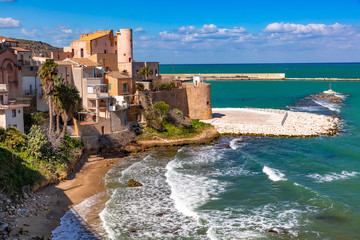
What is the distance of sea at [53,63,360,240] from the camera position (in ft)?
66.4

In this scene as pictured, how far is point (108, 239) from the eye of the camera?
19016 mm

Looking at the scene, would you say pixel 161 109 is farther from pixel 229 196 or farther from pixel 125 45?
pixel 229 196

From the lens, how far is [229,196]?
2502cm

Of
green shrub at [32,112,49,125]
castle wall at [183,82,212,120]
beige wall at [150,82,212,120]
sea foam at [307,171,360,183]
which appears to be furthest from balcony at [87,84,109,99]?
sea foam at [307,171,360,183]

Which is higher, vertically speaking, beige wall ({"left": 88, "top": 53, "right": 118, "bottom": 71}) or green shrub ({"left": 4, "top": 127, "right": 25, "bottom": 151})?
beige wall ({"left": 88, "top": 53, "right": 118, "bottom": 71})

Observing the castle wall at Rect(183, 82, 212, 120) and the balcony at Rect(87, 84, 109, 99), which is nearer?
the balcony at Rect(87, 84, 109, 99)

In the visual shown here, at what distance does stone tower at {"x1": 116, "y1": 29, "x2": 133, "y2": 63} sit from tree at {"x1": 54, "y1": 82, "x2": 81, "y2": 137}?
20.7 metres

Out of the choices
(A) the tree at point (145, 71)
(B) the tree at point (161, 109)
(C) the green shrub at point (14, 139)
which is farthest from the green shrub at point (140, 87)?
(C) the green shrub at point (14, 139)

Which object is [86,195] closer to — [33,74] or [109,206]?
[109,206]

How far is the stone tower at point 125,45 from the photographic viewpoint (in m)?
52.8

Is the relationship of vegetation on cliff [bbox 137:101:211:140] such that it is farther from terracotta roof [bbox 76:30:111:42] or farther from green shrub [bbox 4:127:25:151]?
terracotta roof [bbox 76:30:111:42]

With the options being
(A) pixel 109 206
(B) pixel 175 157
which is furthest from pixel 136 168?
(A) pixel 109 206

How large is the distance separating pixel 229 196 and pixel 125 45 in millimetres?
33800

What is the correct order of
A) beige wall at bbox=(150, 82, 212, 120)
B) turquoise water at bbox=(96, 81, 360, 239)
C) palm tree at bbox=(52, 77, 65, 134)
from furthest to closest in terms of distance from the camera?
beige wall at bbox=(150, 82, 212, 120) < palm tree at bbox=(52, 77, 65, 134) < turquoise water at bbox=(96, 81, 360, 239)
